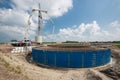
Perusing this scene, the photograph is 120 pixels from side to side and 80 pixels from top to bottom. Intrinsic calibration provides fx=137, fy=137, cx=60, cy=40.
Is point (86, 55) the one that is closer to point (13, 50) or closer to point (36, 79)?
point (36, 79)

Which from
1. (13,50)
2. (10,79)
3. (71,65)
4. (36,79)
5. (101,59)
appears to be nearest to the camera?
(10,79)

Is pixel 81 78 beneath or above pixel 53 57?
beneath

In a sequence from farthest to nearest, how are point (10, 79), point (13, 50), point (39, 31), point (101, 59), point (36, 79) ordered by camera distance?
point (39, 31) < point (13, 50) < point (101, 59) < point (36, 79) < point (10, 79)

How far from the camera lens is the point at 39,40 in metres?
61.1

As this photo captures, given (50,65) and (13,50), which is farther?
(13,50)

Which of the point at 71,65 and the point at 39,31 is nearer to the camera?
the point at 71,65

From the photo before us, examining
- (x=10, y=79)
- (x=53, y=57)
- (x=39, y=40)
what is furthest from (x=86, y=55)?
(x=39, y=40)

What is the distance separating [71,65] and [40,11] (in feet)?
142

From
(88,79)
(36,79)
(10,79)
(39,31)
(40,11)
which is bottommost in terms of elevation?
(88,79)

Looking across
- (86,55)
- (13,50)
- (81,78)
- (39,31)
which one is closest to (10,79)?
(81,78)

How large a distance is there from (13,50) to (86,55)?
20160 mm

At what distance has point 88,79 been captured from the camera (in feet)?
61.1

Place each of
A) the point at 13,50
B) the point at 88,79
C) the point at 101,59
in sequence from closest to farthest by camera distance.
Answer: the point at 88,79, the point at 101,59, the point at 13,50

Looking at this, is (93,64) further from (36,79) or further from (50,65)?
(36,79)
